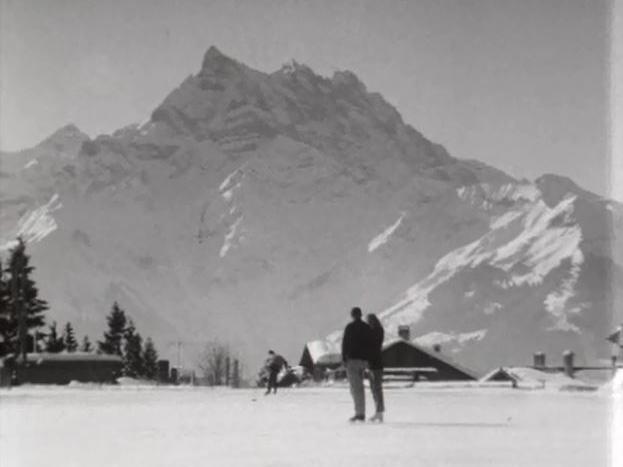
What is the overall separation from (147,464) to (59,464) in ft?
2.50

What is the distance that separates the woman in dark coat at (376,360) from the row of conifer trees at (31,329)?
129 ft

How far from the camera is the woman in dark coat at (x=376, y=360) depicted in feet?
52.7

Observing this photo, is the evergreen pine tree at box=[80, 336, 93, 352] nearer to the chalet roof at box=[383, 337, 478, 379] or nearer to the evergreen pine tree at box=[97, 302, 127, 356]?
the evergreen pine tree at box=[97, 302, 127, 356]

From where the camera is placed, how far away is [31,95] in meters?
24.4

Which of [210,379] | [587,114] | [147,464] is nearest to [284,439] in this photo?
[147,464]

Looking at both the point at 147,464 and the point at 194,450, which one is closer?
the point at 147,464

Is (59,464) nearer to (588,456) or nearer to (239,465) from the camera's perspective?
(239,465)

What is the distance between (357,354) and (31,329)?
76010 millimetres

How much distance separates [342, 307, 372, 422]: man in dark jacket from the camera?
15.8 m

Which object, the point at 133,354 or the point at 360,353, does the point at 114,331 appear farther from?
the point at 360,353

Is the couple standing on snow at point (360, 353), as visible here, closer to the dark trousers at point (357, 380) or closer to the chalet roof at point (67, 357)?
the dark trousers at point (357, 380)

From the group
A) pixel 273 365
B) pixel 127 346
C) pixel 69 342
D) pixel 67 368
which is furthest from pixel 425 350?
pixel 127 346

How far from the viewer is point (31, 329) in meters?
89.1

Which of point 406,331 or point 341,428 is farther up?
point 406,331
